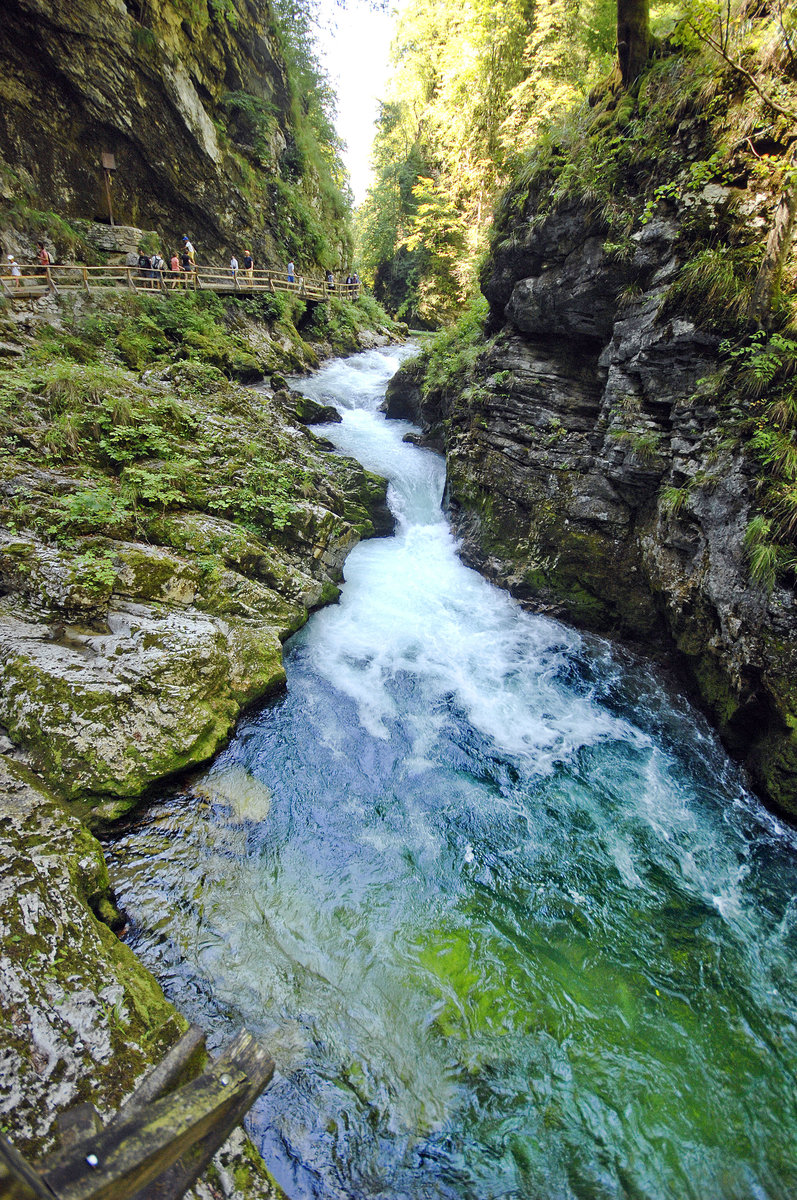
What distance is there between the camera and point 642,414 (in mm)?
7652

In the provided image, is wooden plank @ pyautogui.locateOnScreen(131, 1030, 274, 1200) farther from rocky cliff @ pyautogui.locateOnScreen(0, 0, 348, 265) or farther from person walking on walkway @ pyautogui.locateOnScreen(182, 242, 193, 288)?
person walking on walkway @ pyautogui.locateOnScreen(182, 242, 193, 288)

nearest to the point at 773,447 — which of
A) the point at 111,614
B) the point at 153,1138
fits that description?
the point at 153,1138

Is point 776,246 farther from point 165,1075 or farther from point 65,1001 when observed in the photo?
point 65,1001

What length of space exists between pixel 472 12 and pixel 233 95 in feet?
32.3

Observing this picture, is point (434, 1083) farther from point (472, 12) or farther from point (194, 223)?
point (472, 12)

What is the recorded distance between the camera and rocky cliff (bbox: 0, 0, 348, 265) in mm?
13742

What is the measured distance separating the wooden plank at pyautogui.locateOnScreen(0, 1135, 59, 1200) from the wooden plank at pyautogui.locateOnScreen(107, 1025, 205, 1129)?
1.04 ft

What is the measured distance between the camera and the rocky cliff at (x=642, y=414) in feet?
19.8

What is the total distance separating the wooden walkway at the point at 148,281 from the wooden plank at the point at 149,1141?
15273mm

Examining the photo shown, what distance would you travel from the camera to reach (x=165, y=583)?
6.57 metres

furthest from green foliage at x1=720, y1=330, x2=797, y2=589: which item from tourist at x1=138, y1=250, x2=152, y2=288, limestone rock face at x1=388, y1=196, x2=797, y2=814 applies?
tourist at x1=138, y1=250, x2=152, y2=288

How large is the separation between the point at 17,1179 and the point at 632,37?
1317 cm

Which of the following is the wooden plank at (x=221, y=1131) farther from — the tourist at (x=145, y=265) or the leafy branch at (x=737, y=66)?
the tourist at (x=145, y=265)

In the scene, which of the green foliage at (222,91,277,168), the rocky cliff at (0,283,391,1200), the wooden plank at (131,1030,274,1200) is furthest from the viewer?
the green foliage at (222,91,277,168)
